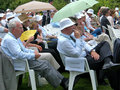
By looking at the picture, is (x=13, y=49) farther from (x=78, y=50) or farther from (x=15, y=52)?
(x=78, y=50)

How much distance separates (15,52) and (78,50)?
1148mm

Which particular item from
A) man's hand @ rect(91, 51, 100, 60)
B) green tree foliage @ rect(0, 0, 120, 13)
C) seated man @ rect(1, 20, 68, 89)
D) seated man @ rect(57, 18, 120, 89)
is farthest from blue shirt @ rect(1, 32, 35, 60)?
green tree foliage @ rect(0, 0, 120, 13)

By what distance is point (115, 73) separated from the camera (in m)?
4.57

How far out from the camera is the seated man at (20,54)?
4.67m

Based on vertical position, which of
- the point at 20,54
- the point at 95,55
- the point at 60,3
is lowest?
the point at 60,3

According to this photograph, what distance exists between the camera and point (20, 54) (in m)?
4.65

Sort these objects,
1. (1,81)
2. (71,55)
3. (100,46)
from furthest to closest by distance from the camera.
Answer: (100,46), (71,55), (1,81)

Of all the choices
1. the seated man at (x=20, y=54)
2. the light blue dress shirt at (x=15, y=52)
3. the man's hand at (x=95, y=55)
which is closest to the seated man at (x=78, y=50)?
the man's hand at (x=95, y=55)

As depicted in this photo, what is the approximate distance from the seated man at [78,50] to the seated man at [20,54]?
416 mm

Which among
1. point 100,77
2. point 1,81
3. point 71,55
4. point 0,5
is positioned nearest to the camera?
point 1,81

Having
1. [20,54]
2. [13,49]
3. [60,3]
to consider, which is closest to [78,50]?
[20,54]

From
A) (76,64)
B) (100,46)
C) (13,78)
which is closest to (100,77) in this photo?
(100,46)

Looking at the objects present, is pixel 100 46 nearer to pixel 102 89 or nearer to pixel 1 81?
pixel 102 89

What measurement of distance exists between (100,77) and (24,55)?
6.37 ft
